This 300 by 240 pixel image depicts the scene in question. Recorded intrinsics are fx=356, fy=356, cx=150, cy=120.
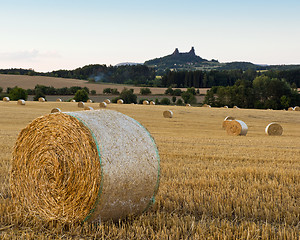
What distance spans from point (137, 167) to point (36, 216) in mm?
1681

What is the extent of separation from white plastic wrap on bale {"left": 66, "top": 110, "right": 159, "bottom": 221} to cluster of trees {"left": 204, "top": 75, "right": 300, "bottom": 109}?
65.2 metres

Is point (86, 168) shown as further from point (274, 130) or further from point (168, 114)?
point (168, 114)

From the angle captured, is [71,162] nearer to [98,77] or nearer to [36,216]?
[36,216]

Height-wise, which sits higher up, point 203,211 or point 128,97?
point 128,97

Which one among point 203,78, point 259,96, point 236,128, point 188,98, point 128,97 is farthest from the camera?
point 203,78

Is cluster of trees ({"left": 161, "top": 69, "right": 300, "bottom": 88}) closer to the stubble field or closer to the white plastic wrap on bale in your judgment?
the stubble field

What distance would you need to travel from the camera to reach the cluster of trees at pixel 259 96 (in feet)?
226

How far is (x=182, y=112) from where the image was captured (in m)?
38.2

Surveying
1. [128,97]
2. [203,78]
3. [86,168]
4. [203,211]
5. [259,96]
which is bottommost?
[203,211]

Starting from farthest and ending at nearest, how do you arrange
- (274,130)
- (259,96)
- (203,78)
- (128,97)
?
1. (203,78)
2. (259,96)
3. (128,97)
4. (274,130)

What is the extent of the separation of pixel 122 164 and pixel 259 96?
73.5 metres

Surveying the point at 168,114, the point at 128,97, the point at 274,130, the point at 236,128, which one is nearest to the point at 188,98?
the point at 128,97

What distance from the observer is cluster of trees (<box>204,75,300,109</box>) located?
6881cm

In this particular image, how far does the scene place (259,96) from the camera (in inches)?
2926
